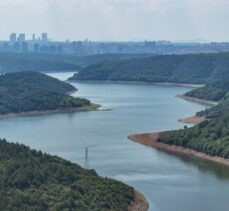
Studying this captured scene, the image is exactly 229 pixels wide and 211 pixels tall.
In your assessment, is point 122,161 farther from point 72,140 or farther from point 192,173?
point 72,140

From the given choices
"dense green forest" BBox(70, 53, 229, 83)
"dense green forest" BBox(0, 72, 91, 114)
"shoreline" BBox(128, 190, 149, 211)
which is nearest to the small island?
"dense green forest" BBox(0, 72, 91, 114)

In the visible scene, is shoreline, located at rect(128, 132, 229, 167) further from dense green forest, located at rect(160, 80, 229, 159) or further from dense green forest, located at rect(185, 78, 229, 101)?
dense green forest, located at rect(185, 78, 229, 101)

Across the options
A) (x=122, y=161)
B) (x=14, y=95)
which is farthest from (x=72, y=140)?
(x=14, y=95)

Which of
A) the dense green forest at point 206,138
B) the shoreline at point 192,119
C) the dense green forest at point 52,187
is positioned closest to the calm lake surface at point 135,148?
the shoreline at point 192,119

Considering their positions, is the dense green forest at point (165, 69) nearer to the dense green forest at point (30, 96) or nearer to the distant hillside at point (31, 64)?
the distant hillside at point (31, 64)

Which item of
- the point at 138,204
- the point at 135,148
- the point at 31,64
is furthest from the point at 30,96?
the point at 31,64

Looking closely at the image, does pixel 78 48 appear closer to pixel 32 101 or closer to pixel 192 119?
pixel 32 101
